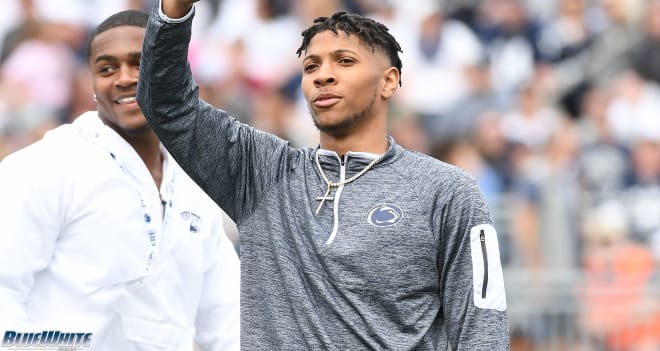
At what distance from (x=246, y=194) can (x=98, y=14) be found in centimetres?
797

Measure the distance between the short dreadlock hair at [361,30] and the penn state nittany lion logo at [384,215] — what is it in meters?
0.55

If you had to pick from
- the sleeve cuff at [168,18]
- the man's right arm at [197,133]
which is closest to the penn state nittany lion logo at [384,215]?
the man's right arm at [197,133]

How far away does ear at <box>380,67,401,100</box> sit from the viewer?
4.49 m

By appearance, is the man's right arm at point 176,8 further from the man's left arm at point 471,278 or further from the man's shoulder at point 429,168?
the man's left arm at point 471,278

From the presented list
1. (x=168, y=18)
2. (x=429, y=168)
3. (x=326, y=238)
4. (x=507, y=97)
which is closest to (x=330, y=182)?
(x=326, y=238)

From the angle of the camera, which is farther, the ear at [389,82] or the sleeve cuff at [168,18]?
the ear at [389,82]

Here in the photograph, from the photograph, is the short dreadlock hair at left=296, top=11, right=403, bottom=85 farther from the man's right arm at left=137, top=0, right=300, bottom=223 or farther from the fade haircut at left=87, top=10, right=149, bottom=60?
the fade haircut at left=87, top=10, right=149, bottom=60

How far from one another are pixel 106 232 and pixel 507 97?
8340 millimetres

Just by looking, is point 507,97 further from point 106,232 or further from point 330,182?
point 330,182

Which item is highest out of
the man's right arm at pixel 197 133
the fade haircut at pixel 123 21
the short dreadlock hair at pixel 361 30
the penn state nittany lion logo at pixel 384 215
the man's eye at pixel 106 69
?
the fade haircut at pixel 123 21

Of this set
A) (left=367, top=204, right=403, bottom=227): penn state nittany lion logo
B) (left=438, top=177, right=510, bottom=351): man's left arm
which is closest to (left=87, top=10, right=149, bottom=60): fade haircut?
(left=367, top=204, right=403, bottom=227): penn state nittany lion logo

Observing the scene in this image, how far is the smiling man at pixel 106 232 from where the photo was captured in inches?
195

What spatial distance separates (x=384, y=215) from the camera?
14.0ft

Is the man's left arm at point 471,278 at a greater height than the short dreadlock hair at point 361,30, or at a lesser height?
lesser
